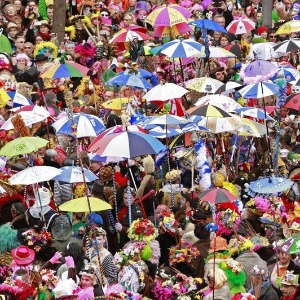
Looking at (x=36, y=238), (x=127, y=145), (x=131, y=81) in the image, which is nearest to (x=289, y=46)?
(x=131, y=81)

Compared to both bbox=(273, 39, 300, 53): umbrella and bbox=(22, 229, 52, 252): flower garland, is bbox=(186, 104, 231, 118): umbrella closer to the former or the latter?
bbox=(22, 229, 52, 252): flower garland

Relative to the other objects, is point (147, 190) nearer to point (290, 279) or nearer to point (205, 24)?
point (290, 279)

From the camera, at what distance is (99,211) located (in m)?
12.3

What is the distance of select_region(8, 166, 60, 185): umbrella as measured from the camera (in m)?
11.9

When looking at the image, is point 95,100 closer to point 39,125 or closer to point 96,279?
point 39,125

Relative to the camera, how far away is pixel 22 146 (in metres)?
12.7

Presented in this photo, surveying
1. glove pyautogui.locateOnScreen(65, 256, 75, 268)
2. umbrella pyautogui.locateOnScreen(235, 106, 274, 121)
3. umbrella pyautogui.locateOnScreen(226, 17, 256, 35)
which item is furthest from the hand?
umbrella pyautogui.locateOnScreen(226, 17, 256, 35)

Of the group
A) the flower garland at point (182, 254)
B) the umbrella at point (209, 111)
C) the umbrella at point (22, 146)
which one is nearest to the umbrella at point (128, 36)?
the umbrella at point (209, 111)

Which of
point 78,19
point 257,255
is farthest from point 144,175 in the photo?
point 78,19

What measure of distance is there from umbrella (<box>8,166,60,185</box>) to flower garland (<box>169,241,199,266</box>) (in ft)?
5.83

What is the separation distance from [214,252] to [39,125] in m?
5.53

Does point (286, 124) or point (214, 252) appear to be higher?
point (214, 252)

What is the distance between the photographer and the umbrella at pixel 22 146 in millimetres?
12656

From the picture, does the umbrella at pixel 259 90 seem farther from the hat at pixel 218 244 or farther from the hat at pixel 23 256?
the hat at pixel 23 256
